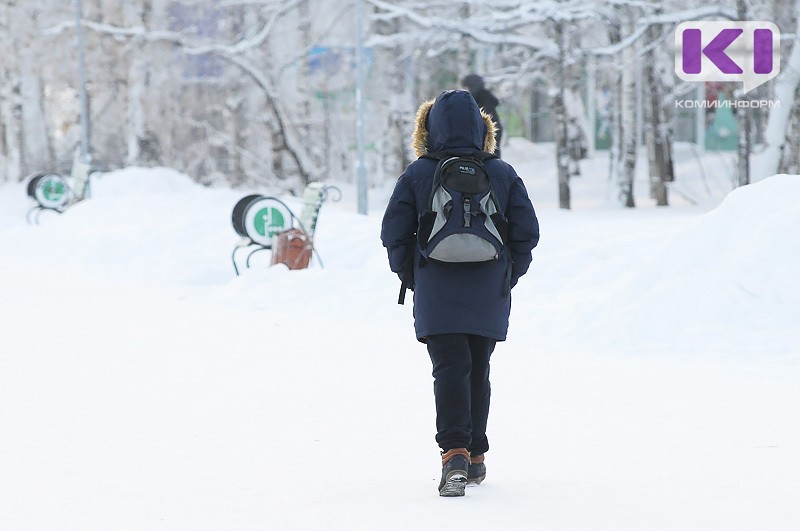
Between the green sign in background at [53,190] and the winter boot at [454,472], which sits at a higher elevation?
the winter boot at [454,472]

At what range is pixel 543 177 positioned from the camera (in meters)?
40.2

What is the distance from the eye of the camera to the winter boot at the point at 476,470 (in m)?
5.75

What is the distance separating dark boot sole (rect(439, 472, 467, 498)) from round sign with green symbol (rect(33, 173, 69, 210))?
2422 cm

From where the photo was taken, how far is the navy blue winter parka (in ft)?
18.1

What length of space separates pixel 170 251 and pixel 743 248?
992 cm

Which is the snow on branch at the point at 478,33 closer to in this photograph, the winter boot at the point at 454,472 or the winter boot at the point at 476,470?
the winter boot at the point at 476,470

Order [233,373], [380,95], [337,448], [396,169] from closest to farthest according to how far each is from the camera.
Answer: [337,448] → [233,373] → [396,169] → [380,95]

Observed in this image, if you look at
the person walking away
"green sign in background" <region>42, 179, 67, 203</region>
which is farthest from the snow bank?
"green sign in background" <region>42, 179, 67, 203</region>

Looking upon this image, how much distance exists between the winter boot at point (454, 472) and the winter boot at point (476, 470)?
22cm

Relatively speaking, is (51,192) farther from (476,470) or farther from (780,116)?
(476,470)

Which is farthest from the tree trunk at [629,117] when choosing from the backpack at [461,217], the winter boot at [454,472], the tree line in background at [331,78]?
the winter boot at [454,472]

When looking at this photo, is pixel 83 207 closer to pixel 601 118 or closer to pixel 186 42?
pixel 186 42

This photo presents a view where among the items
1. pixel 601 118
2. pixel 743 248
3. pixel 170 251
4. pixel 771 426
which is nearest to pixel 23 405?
pixel 771 426

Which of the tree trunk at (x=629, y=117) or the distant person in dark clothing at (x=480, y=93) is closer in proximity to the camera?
→ the distant person in dark clothing at (x=480, y=93)
